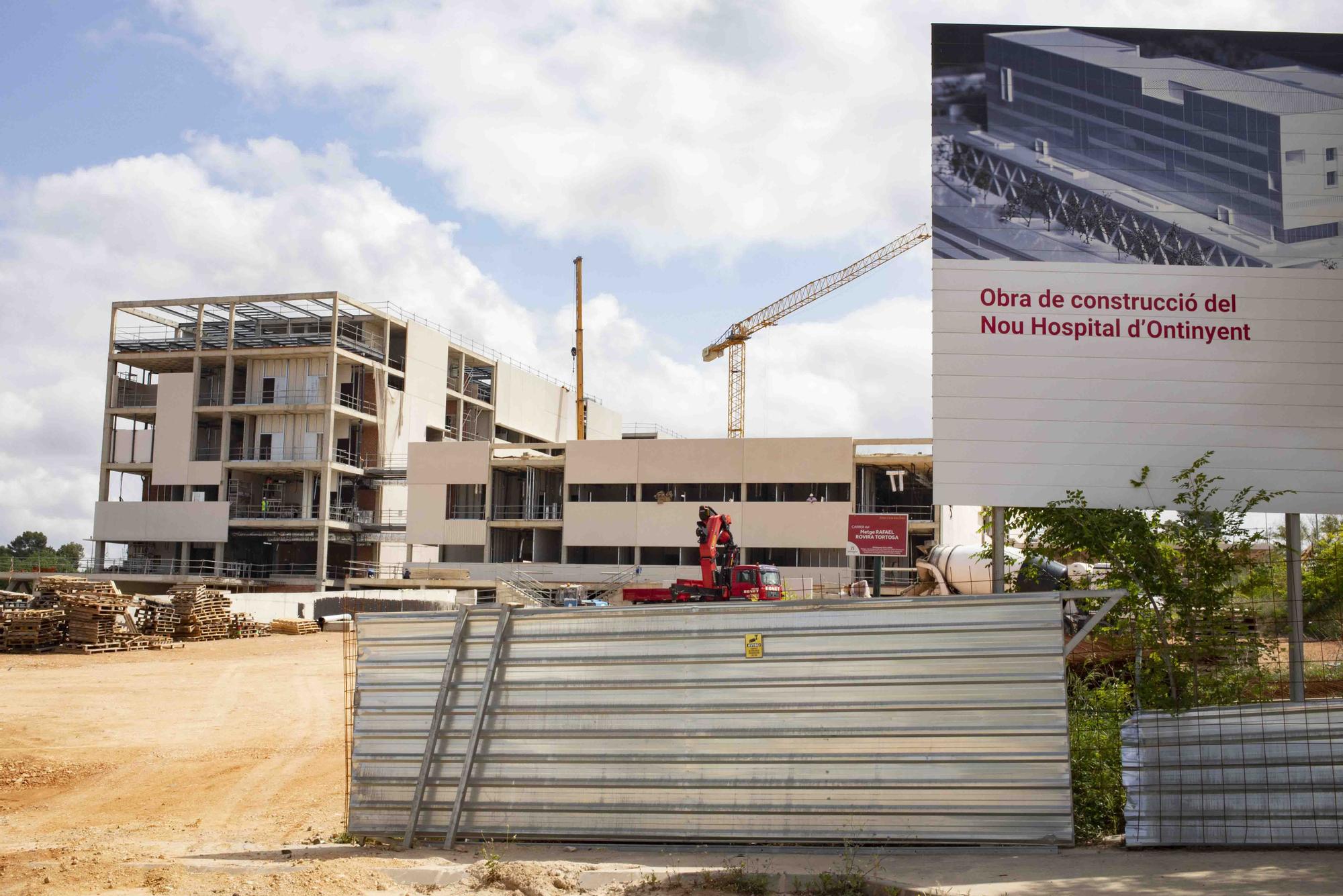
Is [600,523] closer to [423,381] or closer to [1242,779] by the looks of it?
[423,381]

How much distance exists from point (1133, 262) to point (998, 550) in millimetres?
3487

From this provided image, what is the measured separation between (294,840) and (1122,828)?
7397 mm

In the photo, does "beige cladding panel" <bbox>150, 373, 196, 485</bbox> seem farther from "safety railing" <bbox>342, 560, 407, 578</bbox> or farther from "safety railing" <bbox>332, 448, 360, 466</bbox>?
"safety railing" <bbox>342, 560, 407, 578</bbox>

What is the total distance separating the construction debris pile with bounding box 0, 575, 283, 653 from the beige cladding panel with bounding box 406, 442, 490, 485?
2510cm

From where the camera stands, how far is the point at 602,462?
64.8 meters

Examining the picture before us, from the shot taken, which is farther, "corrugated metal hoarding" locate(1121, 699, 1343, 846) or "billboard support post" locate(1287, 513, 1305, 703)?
"billboard support post" locate(1287, 513, 1305, 703)

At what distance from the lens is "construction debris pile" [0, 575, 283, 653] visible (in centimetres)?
3288

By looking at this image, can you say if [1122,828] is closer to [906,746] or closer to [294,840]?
[906,746]

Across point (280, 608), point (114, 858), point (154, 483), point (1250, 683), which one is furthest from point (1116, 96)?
point (154, 483)

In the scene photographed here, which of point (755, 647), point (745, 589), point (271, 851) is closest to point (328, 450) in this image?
point (745, 589)

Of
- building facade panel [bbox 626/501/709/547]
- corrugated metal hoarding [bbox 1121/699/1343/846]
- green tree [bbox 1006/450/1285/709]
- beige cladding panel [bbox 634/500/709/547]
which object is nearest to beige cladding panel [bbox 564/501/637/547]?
building facade panel [bbox 626/501/709/547]

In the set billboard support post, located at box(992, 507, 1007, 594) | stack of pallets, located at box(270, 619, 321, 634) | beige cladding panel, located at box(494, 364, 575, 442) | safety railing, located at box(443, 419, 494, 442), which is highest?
beige cladding panel, located at box(494, 364, 575, 442)

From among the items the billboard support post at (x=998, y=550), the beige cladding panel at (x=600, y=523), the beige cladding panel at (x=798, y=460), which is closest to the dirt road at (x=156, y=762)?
the billboard support post at (x=998, y=550)

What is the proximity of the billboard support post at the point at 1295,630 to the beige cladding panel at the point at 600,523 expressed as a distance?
175ft
